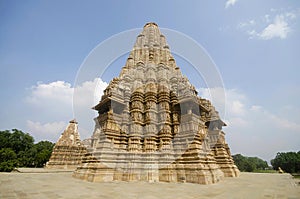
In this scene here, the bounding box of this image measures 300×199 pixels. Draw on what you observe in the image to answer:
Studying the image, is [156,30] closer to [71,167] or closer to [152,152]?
[152,152]

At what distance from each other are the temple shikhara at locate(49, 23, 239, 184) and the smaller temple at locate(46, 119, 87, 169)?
20140 millimetres

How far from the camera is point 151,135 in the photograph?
12773 mm

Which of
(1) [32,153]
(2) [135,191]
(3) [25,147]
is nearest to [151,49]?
(2) [135,191]

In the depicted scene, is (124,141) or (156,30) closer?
(124,141)

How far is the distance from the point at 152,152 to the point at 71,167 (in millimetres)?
25906

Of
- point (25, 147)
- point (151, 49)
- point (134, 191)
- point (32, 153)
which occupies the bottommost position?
point (134, 191)

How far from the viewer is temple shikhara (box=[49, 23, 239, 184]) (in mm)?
10836

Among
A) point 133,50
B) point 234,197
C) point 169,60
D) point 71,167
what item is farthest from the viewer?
point 71,167

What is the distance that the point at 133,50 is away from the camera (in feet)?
70.0

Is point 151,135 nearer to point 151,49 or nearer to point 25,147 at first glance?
point 151,49

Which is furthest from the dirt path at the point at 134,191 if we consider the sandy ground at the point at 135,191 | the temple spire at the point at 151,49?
the temple spire at the point at 151,49

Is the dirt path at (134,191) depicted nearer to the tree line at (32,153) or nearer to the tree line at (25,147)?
the tree line at (32,153)

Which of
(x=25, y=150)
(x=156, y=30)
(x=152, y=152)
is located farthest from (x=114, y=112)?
(x=25, y=150)

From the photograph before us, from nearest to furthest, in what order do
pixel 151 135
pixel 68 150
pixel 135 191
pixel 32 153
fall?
pixel 135 191 < pixel 151 135 < pixel 68 150 < pixel 32 153
